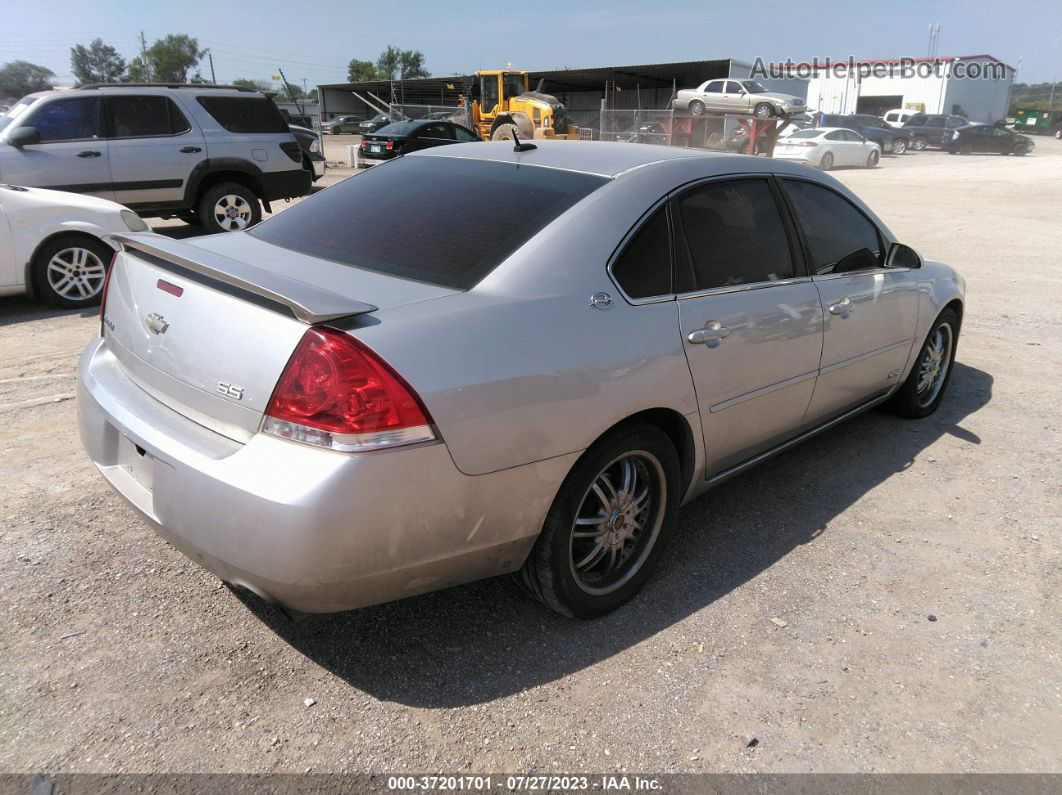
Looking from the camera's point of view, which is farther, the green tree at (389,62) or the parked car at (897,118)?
the green tree at (389,62)

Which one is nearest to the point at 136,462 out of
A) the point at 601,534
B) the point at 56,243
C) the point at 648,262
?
the point at 601,534

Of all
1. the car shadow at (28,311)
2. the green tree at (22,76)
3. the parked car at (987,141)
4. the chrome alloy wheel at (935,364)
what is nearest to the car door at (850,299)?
the chrome alloy wheel at (935,364)

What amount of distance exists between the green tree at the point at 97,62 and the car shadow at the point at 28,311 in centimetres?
10373

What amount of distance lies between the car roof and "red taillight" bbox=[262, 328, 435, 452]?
1367mm

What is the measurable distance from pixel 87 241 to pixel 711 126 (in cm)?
2280

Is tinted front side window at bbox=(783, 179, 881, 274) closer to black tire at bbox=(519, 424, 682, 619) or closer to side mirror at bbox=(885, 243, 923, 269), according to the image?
side mirror at bbox=(885, 243, 923, 269)

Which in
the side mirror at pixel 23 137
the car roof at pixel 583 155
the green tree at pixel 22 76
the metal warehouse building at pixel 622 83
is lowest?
the car roof at pixel 583 155

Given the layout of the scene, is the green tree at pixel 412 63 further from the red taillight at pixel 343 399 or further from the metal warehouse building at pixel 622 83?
the red taillight at pixel 343 399

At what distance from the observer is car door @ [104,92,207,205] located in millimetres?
9500

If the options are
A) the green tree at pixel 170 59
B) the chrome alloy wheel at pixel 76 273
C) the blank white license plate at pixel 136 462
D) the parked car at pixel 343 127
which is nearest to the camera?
the blank white license plate at pixel 136 462

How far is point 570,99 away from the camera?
4647 centimetres

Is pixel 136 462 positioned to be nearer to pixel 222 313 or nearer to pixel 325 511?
pixel 222 313

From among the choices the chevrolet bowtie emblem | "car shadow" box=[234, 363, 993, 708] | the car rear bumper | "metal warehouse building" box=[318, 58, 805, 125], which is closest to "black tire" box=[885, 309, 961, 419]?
"car shadow" box=[234, 363, 993, 708]

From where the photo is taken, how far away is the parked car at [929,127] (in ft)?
123
